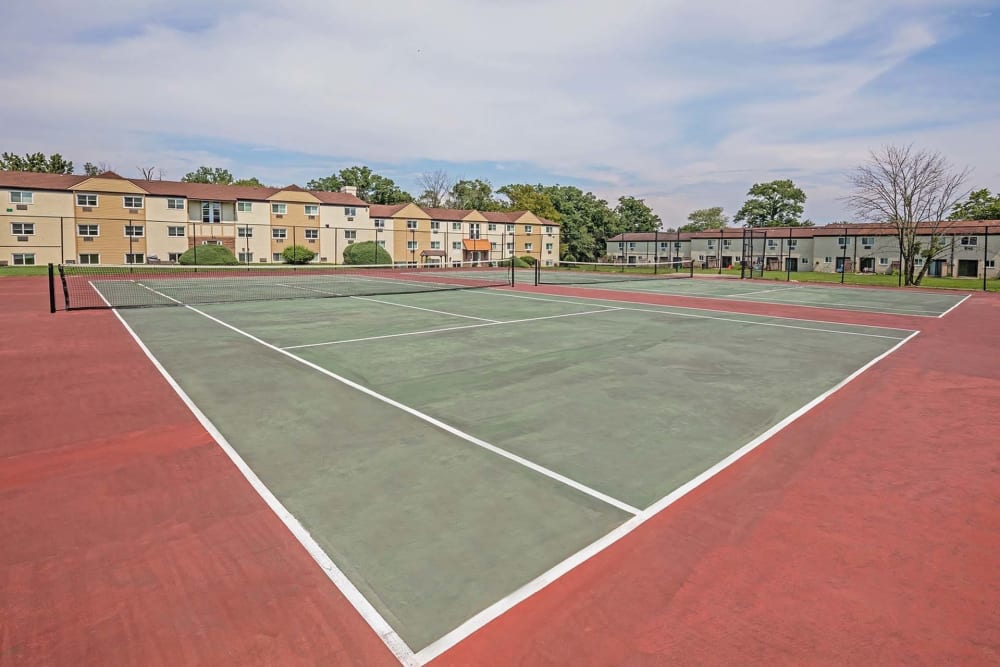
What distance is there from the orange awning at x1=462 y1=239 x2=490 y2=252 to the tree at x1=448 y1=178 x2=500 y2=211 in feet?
84.1

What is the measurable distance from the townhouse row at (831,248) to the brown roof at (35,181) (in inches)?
2068

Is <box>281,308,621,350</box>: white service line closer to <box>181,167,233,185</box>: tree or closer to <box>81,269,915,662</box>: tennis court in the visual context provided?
<box>81,269,915,662</box>: tennis court

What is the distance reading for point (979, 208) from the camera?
7425 cm

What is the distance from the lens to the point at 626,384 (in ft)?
29.9

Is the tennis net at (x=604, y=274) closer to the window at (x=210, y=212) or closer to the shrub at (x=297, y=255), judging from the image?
the shrub at (x=297, y=255)

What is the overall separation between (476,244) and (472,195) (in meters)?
28.4

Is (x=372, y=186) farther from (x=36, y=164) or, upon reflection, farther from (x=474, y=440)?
(x=474, y=440)

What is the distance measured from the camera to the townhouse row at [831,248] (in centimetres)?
6291

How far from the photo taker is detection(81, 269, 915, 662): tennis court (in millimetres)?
4023

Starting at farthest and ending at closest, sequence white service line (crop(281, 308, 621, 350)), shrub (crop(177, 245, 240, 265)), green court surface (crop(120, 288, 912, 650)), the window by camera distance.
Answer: the window → shrub (crop(177, 245, 240, 265)) → white service line (crop(281, 308, 621, 350)) → green court surface (crop(120, 288, 912, 650))

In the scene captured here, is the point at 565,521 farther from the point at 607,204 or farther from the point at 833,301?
the point at 607,204

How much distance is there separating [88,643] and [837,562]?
482cm

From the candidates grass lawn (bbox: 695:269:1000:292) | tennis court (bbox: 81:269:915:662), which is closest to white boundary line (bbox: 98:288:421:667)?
tennis court (bbox: 81:269:915:662)

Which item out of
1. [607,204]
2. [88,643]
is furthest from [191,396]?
[607,204]
